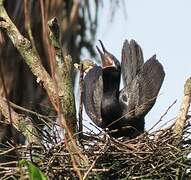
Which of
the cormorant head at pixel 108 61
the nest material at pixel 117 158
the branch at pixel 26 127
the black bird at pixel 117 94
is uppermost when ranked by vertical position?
the cormorant head at pixel 108 61

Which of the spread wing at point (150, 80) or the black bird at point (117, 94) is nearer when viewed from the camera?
the black bird at point (117, 94)

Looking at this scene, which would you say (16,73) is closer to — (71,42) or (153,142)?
(71,42)

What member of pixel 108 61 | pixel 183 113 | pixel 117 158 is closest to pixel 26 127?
pixel 117 158

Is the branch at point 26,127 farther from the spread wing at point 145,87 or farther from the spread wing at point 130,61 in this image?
the spread wing at point 130,61

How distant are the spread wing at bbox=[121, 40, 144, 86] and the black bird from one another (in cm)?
14

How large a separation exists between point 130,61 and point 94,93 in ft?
1.33

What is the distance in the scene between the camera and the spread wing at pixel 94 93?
6102 mm

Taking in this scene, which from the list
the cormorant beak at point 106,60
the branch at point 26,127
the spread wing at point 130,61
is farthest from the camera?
the spread wing at point 130,61

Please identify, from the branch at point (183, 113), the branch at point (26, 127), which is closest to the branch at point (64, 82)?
the branch at point (26, 127)

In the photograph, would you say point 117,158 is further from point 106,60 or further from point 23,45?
point 106,60

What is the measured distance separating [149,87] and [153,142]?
125 centimetres

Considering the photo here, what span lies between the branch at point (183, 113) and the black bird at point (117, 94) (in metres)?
1.08

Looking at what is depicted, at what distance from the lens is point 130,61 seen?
648cm

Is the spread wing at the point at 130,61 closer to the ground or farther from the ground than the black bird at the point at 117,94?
farther from the ground
